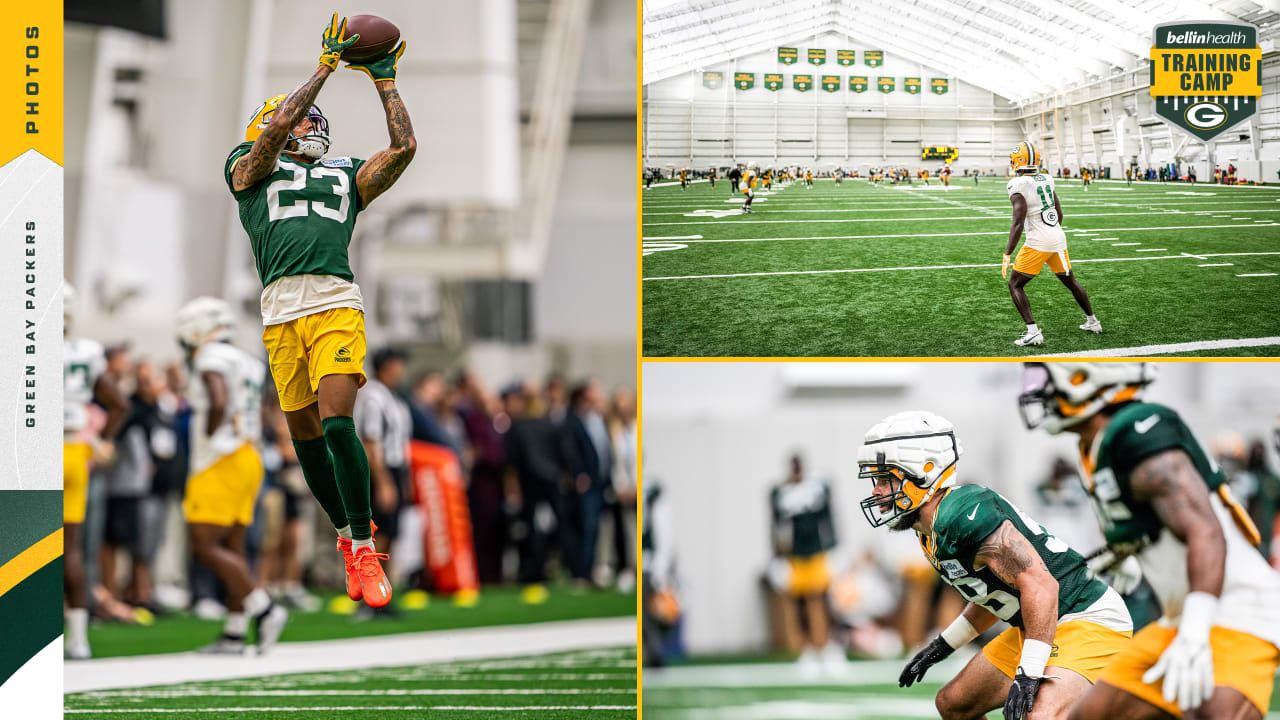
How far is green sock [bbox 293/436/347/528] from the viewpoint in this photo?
13.0ft

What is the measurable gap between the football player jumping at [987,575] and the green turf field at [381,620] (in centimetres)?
493

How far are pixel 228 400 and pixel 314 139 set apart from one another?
3.16m

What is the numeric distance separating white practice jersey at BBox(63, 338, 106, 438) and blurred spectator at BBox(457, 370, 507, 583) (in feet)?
15.0

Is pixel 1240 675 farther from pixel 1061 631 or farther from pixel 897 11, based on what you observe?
pixel 897 11

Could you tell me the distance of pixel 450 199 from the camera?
1633 cm

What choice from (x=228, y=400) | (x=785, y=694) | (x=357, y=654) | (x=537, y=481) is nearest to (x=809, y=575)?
(x=785, y=694)

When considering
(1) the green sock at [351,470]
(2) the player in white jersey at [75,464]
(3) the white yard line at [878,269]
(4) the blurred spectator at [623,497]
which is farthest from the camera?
(4) the blurred spectator at [623,497]

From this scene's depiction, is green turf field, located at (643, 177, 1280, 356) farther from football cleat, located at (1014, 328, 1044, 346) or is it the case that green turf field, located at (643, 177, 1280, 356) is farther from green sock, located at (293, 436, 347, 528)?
green sock, located at (293, 436, 347, 528)

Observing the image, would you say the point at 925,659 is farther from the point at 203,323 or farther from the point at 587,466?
the point at 587,466

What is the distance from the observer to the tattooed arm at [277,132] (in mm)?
3615

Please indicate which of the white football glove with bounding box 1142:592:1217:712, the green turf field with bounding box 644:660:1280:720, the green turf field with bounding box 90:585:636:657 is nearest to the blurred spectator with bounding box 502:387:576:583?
the green turf field with bounding box 90:585:636:657

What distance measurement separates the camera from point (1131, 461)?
382 cm

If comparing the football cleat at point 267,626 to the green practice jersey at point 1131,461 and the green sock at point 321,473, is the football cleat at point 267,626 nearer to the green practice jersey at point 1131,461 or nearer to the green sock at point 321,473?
the green sock at point 321,473

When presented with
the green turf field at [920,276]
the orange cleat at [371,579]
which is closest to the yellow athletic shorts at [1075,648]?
the orange cleat at [371,579]
